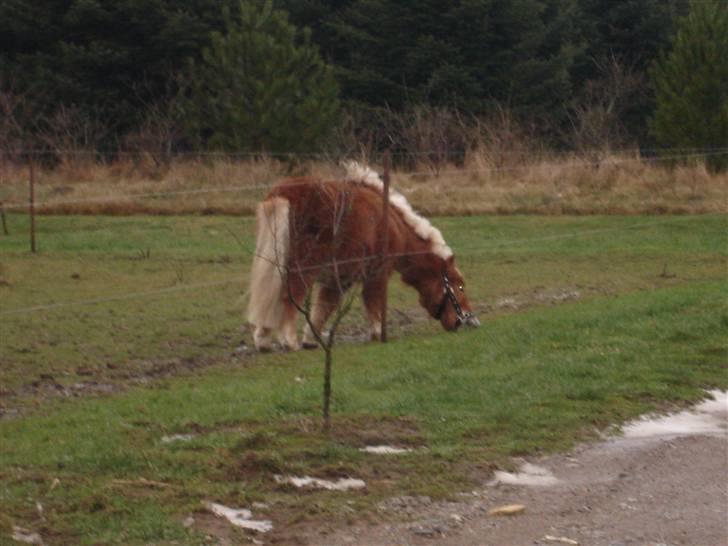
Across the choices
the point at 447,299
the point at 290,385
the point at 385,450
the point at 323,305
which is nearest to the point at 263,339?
the point at 323,305

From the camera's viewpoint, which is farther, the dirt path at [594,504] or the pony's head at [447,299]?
the pony's head at [447,299]

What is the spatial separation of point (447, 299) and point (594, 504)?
24.8 feet

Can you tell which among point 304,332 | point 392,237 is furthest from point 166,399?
point 392,237

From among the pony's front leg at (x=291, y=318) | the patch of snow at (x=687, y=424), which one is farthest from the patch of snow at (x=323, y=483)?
the pony's front leg at (x=291, y=318)

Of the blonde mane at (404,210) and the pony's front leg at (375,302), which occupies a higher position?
the blonde mane at (404,210)

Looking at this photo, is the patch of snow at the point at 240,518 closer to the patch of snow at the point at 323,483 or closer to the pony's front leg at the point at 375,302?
the patch of snow at the point at 323,483

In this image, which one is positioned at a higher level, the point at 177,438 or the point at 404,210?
the point at 404,210

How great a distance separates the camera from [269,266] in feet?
41.9

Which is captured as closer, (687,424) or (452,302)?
(687,424)

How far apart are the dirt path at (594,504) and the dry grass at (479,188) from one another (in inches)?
690

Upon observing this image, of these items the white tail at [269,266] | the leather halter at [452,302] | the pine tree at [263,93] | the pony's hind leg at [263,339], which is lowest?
the pony's hind leg at [263,339]

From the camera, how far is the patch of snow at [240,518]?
6.65m

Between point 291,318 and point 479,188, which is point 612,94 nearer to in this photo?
point 479,188

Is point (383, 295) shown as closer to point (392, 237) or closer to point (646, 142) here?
point (392, 237)
